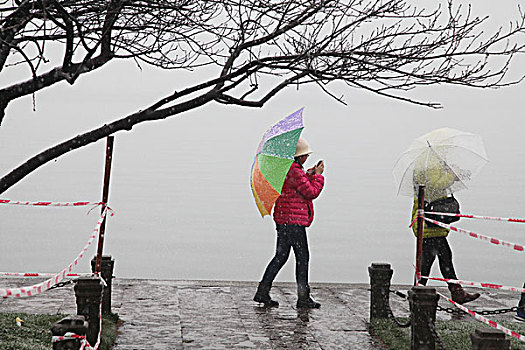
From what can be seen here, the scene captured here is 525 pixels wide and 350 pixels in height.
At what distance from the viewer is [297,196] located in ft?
29.8

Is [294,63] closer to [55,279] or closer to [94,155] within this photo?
[55,279]

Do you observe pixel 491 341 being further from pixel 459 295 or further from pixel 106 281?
pixel 106 281

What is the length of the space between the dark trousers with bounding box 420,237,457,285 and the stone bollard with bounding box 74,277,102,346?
4.17 metres

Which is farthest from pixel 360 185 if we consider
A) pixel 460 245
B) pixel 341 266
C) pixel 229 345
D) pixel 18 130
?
pixel 18 130

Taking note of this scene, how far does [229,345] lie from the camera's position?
304 inches

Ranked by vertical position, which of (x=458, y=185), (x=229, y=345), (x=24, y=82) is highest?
(x=24, y=82)

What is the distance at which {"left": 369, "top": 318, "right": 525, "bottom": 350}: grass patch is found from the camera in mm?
7727

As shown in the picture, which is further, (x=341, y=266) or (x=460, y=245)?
(x=460, y=245)

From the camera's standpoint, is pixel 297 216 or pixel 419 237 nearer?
pixel 419 237

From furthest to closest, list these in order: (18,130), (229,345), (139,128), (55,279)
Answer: (139,128), (18,130), (229,345), (55,279)

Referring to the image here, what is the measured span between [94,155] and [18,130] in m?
14.3

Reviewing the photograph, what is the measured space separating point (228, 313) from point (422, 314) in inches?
109

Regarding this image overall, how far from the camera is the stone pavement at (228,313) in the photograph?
25.9 ft

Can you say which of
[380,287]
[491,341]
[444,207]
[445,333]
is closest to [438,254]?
[444,207]
